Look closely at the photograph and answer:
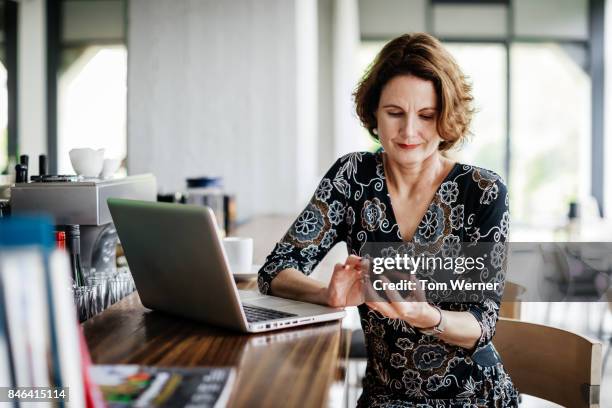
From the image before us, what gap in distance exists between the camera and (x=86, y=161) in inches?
75.1

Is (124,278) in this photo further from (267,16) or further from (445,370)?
(267,16)

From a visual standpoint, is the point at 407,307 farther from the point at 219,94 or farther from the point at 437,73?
the point at 219,94

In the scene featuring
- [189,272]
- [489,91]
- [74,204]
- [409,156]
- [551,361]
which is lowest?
[551,361]

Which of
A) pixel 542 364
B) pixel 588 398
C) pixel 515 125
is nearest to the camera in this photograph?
pixel 588 398

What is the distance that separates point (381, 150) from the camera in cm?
174

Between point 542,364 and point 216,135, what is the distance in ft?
9.52

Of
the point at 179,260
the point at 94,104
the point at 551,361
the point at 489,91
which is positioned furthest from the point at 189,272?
the point at 489,91

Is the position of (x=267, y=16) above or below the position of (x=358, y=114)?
above

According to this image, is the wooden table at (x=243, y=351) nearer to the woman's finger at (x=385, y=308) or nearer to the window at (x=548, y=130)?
the woman's finger at (x=385, y=308)

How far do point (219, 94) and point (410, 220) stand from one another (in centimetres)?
273

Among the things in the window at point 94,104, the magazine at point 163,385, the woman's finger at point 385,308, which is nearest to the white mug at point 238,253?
the woman's finger at point 385,308

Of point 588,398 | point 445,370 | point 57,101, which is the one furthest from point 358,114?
point 57,101

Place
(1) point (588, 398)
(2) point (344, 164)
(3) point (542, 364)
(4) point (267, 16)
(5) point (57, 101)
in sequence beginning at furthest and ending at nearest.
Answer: (5) point (57, 101) < (4) point (267, 16) < (2) point (344, 164) < (3) point (542, 364) < (1) point (588, 398)

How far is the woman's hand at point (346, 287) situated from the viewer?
1.29 m
